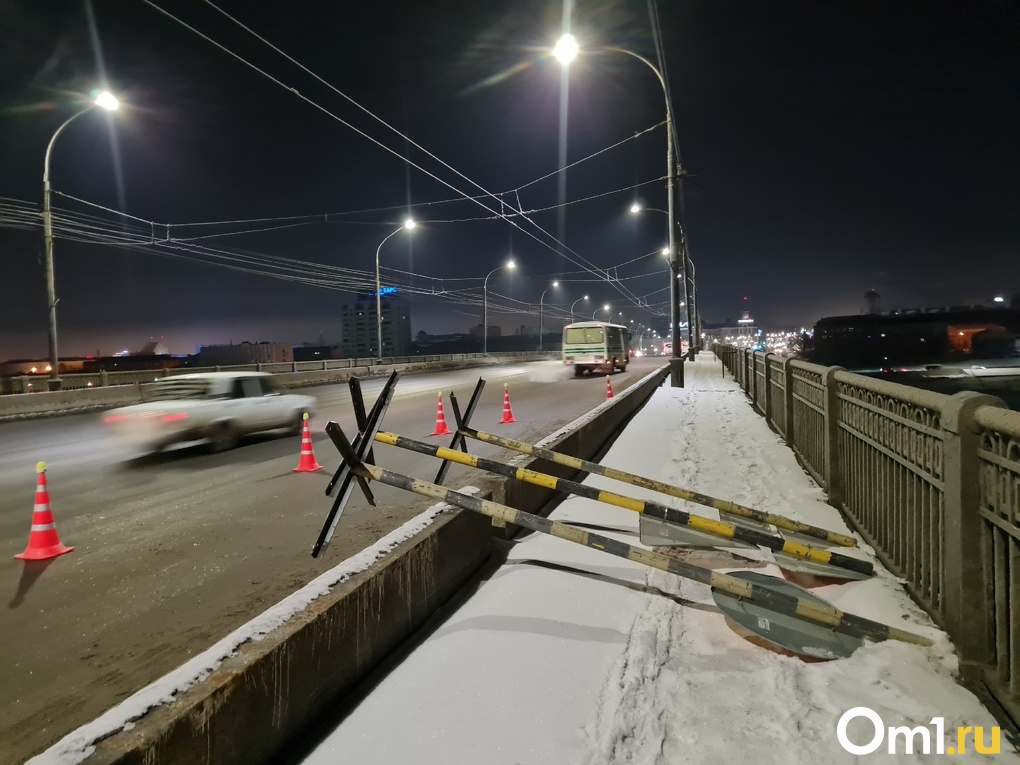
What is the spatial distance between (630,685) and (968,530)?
1755mm

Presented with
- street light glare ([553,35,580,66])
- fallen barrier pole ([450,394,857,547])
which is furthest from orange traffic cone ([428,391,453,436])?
street light glare ([553,35,580,66])

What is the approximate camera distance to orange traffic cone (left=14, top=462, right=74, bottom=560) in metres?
5.15

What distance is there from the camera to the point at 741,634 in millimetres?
3334

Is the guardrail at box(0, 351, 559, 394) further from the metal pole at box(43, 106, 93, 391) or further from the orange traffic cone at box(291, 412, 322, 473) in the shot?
the orange traffic cone at box(291, 412, 322, 473)

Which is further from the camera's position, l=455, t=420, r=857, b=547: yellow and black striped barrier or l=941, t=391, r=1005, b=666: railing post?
l=455, t=420, r=857, b=547: yellow and black striped barrier

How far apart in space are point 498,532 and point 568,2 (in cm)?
1228

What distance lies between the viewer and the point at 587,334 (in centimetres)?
3256

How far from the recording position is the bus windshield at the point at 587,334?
3231 centimetres

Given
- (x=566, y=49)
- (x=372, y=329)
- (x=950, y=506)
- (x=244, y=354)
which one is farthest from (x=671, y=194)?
(x=372, y=329)

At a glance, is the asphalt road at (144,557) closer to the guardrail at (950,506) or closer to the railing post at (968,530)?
the guardrail at (950,506)

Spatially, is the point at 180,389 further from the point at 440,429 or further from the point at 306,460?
the point at 440,429

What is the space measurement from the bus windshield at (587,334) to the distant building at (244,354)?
763 inches

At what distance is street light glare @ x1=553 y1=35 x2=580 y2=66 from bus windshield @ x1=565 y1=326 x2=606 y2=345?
68.0 feet

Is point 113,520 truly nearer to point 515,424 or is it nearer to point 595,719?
point 595,719
